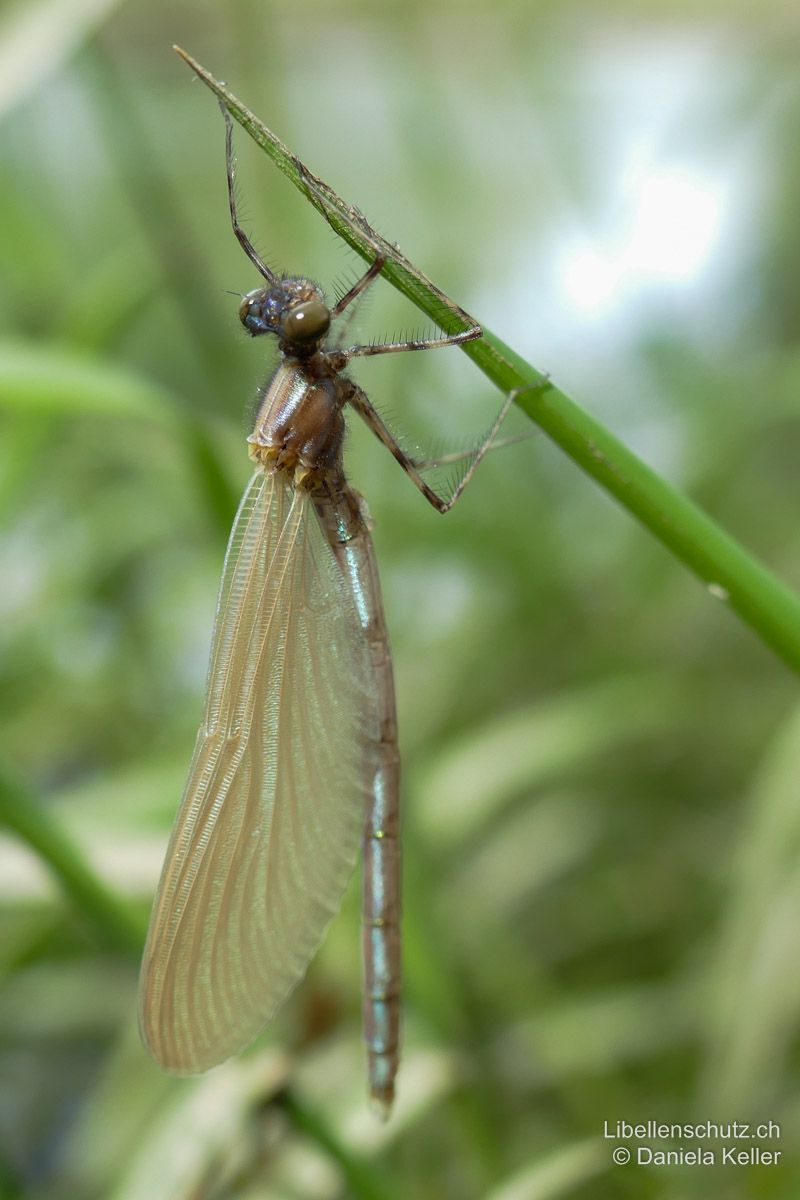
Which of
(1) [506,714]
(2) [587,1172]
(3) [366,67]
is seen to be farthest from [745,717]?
(3) [366,67]

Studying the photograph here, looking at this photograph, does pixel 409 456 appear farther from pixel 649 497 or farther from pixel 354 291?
pixel 649 497

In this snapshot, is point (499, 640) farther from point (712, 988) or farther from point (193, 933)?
point (193, 933)

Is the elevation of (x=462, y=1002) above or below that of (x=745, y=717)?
below

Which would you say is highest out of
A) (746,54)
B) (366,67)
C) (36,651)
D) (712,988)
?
(366,67)

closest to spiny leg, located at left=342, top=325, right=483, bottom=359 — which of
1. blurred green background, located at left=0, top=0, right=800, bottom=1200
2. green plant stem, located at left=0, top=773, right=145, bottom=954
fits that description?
blurred green background, located at left=0, top=0, right=800, bottom=1200

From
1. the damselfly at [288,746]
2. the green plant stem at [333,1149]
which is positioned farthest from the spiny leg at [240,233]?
the green plant stem at [333,1149]

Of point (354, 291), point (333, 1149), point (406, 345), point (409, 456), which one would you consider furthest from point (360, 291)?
point (333, 1149)

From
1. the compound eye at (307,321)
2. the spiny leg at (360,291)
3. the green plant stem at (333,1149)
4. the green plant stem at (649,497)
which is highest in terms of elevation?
the compound eye at (307,321)

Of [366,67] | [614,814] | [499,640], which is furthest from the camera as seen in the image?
[366,67]

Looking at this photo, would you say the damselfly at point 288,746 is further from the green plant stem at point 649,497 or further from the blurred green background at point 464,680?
the green plant stem at point 649,497
